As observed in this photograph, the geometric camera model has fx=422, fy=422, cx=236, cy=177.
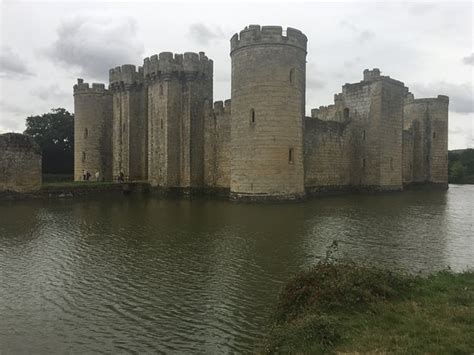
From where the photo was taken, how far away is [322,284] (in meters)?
5.56

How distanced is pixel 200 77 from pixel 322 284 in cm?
2257

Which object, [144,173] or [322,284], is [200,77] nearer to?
[144,173]

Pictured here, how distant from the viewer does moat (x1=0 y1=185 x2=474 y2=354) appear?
213 inches

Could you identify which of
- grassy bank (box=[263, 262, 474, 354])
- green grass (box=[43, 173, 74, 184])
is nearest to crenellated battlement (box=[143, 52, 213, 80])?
green grass (box=[43, 173, 74, 184])

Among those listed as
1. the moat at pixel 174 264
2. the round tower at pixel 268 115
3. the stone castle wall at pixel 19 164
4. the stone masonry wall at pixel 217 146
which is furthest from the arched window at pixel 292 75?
the stone castle wall at pixel 19 164

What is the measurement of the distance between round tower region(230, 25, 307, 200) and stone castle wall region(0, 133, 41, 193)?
428 inches

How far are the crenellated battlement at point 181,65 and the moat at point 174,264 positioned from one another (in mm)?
12288

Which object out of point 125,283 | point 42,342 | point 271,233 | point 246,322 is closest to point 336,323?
point 246,322

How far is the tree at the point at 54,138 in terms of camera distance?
39.8 meters

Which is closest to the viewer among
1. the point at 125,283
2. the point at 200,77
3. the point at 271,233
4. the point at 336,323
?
the point at 336,323

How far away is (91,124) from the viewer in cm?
3297

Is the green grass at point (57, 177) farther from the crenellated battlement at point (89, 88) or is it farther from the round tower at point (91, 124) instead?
the crenellated battlement at point (89, 88)

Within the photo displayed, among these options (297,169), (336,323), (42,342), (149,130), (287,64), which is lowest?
(42,342)

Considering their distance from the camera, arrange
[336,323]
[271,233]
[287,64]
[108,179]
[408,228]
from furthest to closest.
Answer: [108,179] → [287,64] → [408,228] → [271,233] → [336,323]
